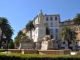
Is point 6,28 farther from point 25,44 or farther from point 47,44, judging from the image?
point 47,44

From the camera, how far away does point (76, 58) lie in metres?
16.1

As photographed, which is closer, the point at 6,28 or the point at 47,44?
the point at 47,44

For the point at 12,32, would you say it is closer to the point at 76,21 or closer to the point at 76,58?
the point at 76,21

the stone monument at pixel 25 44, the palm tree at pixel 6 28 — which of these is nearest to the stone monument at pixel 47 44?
the stone monument at pixel 25 44

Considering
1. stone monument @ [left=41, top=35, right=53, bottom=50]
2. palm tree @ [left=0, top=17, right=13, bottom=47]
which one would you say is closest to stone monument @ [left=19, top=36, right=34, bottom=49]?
stone monument @ [left=41, top=35, right=53, bottom=50]

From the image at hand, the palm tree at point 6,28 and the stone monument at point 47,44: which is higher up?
the palm tree at point 6,28

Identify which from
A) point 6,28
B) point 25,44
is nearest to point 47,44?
point 25,44

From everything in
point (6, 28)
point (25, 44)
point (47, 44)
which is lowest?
point (47, 44)

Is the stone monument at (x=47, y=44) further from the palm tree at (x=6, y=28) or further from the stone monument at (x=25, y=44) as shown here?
the palm tree at (x=6, y=28)

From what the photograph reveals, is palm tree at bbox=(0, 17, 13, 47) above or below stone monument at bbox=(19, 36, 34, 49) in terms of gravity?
above

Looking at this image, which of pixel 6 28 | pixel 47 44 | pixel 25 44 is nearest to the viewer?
pixel 47 44

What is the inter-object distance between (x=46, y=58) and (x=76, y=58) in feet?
10.0

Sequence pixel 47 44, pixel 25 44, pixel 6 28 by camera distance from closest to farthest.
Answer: pixel 47 44, pixel 25 44, pixel 6 28

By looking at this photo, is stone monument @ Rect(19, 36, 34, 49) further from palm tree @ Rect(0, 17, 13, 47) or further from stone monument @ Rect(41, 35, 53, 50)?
palm tree @ Rect(0, 17, 13, 47)
